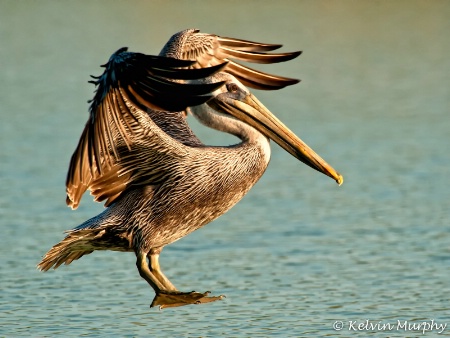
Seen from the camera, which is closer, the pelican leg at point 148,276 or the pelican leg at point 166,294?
the pelican leg at point 166,294

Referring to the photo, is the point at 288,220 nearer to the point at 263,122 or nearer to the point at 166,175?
the point at 263,122

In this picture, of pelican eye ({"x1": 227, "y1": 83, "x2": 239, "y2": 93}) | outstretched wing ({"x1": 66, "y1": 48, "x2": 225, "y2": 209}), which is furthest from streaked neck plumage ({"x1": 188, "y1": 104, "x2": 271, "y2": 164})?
outstretched wing ({"x1": 66, "y1": 48, "x2": 225, "y2": 209})

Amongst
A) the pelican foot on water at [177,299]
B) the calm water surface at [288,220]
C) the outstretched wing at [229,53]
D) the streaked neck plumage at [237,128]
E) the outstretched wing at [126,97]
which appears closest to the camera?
the outstretched wing at [126,97]

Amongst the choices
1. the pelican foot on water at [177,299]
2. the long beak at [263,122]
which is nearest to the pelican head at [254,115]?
the long beak at [263,122]

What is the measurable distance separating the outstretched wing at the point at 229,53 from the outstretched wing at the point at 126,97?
1.42m

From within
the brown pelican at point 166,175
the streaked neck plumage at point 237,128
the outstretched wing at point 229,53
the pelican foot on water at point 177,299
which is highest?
the outstretched wing at point 229,53

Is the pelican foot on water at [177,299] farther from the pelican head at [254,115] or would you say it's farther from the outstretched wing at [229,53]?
the outstretched wing at [229,53]

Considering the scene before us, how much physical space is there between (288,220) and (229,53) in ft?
10.0

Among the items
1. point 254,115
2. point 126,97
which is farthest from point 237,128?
point 126,97

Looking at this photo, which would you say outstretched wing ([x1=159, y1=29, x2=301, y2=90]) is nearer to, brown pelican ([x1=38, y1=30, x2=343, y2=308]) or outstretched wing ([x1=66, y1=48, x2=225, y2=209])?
brown pelican ([x1=38, y1=30, x2=343, y2=308])

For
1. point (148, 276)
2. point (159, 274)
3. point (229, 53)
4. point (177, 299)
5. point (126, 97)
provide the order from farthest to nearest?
1. point (229, 53)
2. point (159, 274)
3. point (148, 276)
4. point (177, 299)
5. point (126, 97)

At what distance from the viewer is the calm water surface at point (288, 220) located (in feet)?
29.8

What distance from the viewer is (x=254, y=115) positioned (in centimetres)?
821

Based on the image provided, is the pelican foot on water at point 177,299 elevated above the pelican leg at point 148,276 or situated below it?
below
